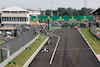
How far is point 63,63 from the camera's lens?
93.6ft

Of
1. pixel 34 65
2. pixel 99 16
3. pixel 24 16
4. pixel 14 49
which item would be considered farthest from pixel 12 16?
pixel 34 65

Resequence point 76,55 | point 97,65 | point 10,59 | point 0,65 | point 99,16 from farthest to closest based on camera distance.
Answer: point 99,16
point 76,55
point 10,59
point 97,65
point 0,65

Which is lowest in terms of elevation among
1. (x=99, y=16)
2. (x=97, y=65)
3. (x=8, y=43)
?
(x=97, y=65)

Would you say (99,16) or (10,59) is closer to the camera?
(10,59)

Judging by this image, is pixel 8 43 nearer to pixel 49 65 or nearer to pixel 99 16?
pixel 49 65

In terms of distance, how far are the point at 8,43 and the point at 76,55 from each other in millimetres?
12807

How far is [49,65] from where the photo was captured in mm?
27453

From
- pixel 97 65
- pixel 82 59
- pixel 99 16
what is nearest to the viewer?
pixel 97 65

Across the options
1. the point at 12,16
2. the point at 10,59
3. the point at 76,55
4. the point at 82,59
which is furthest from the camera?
the point at 12,16

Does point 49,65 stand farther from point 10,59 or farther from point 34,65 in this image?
point 10,59

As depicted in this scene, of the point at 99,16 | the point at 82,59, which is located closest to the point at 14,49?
the point at 82,59

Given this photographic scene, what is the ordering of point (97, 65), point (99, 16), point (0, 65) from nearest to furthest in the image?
1. point (0, 65)
2. point (97, 65)
3. point (99, 16)

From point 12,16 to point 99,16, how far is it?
130ft

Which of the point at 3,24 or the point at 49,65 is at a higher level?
the point at 3,24
